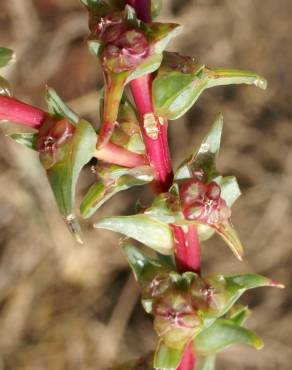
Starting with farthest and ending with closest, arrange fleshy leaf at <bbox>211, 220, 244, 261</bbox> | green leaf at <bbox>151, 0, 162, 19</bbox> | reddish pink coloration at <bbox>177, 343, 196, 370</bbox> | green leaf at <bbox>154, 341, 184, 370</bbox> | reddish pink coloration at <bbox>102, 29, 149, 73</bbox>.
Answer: reddish pink coloration at <bbox>177, 343, 196, 370</bbox>, green leaf at <bbox>154, 341, 184, 370</bbox>, fleshy leaf at <bbox>211, 220, 244, 261</bbox>, green leaf at <bbox>151, 0, 162, 19</bbox>, reddish pink coloration at <bbox>102, 29, 149, 73</bbox>

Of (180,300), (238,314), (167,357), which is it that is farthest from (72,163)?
(238,314)

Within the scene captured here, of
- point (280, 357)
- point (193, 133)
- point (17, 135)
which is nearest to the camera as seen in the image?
point (17, 135)

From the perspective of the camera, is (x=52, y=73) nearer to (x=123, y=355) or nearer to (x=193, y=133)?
(x=193, y=133)

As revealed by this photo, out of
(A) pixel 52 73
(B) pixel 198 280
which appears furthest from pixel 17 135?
(A) pixel 52 73

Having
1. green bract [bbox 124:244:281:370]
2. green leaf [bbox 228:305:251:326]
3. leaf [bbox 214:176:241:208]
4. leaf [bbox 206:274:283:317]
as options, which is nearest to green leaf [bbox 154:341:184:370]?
green bract [bbox 124:244:281:370]

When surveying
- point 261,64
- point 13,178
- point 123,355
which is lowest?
point 123,355

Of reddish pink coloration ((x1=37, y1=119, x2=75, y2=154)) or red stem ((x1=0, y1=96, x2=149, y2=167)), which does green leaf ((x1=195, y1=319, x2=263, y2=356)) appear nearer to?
red stem ((x1=0, y1=96, x2=149, y2=167))

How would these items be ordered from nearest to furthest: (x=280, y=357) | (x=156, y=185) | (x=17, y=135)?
(x=17, y=135), (x=156, y=185), (x=280, y=357)
